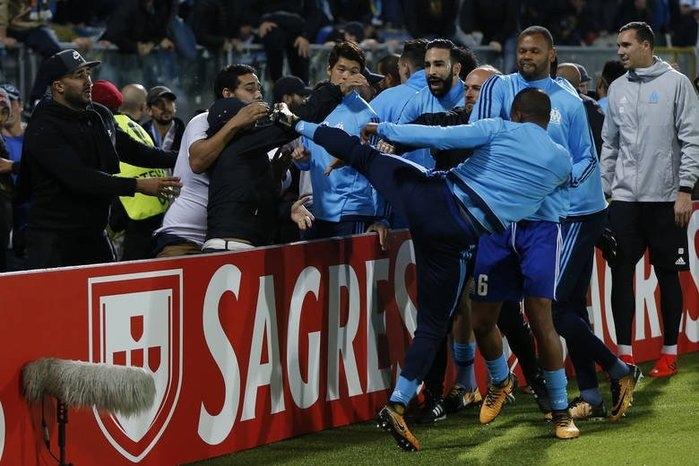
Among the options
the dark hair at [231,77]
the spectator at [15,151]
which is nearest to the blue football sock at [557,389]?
the dark hair at [231,77]

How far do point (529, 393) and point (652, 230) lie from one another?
4.58 feet

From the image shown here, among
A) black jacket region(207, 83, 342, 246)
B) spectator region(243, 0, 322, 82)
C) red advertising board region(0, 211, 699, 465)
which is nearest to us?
red advertising board region(0, 211, 699, 465)

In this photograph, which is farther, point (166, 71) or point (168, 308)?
point (166, 71)

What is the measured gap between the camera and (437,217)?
270 inches

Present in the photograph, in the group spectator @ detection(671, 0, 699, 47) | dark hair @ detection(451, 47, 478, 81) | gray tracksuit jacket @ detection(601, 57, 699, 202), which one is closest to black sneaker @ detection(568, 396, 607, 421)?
gray tracksuit jacket @ detection(601, 57, 699, 202)

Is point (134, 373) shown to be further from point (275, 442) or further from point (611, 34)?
point (611, 34)

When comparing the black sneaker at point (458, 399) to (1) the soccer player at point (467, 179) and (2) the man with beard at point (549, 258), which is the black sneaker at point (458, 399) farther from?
(1) the soccer player at point (467, 179)

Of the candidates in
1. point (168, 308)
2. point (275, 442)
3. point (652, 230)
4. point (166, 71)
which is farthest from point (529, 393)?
point (166, 71)

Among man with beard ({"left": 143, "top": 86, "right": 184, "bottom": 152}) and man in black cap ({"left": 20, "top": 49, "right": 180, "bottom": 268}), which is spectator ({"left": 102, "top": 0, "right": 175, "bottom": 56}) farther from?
man in black cap ({"left": 20, "top": 49, "right": 180, "bottom": 268})

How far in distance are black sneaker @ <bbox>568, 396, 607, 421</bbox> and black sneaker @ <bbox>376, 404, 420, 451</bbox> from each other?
1.21 metres

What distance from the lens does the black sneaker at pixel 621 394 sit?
7.78 metres

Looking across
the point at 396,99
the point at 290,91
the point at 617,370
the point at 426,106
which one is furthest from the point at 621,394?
the point at 290,91

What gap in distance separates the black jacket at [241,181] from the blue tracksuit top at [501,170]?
0.95 m

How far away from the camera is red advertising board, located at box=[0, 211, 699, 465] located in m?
6.01
